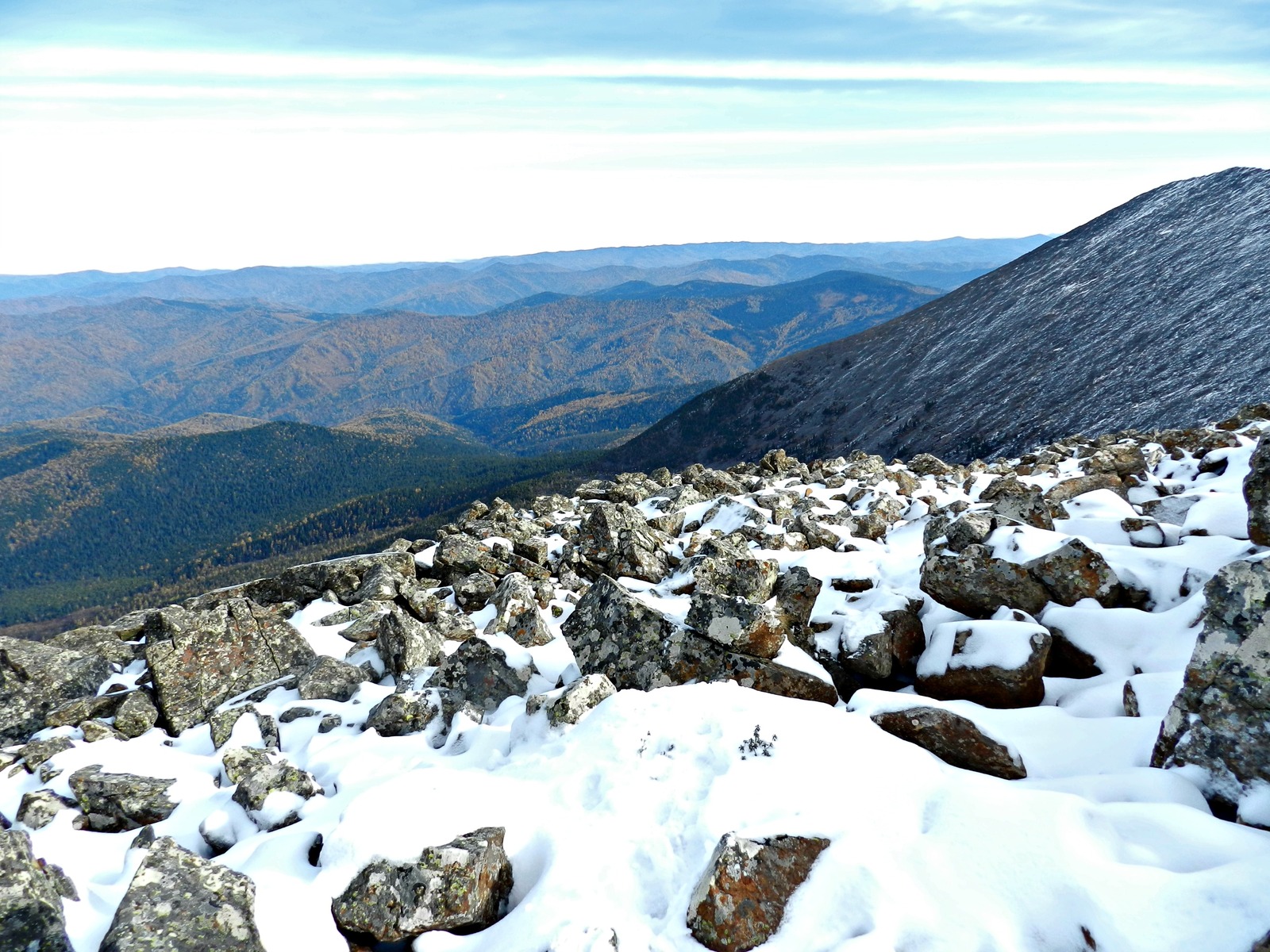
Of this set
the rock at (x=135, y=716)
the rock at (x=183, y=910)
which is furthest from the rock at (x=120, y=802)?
the rock at (x=183, y=910)

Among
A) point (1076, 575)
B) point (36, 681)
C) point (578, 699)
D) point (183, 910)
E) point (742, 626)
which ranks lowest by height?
point (36, 681)

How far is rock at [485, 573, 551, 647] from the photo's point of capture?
632 inches

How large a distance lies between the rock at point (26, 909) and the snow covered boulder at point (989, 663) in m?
12.5

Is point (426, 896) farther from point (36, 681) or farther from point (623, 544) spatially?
point (623, 544)

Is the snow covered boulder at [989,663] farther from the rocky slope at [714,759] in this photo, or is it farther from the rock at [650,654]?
the rock at [650,654]

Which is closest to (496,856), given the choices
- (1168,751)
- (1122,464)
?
(1168,751)

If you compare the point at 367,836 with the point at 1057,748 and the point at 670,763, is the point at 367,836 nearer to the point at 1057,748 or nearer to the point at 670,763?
the point at 670,763

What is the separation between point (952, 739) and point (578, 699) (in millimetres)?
5778

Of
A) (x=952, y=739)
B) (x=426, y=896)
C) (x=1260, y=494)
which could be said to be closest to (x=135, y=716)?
(x=426, y=896)

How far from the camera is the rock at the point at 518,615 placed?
16.0m

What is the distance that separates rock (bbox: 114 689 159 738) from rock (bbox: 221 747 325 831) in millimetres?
4893

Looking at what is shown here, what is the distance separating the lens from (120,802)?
11219 mm

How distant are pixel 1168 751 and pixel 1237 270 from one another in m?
157

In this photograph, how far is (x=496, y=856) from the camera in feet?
28.1
